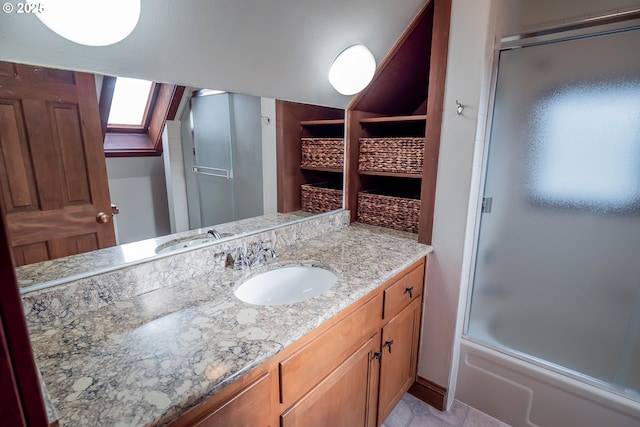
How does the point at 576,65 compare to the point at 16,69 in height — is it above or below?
above

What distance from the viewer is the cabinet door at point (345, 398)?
955 millimetres

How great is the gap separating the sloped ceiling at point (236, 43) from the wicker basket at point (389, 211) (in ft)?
2.16

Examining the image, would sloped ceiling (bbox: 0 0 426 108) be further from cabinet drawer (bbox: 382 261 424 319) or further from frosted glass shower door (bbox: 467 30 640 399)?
cabinet drawer (bbox: 382 261 424 319)

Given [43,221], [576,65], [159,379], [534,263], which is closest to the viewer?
[159,379]

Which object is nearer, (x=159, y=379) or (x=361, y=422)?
(x=159, y=379)

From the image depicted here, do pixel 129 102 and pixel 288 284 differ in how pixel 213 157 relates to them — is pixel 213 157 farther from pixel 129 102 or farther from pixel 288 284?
pixel 288 284

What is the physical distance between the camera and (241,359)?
73cm

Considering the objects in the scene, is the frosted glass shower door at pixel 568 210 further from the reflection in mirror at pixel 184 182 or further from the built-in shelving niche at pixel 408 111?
the reflection in mirror at pixel 184 182

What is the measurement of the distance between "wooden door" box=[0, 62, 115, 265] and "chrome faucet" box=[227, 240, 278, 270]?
1.39 ft

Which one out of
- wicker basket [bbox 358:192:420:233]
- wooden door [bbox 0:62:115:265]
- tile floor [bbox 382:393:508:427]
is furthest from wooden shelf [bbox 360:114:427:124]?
tile floor [bbox 382:393:508:427]

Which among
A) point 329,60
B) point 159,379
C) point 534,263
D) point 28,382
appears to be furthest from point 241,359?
point 534,263

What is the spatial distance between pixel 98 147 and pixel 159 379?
69cm

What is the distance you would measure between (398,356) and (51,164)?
4.83ft

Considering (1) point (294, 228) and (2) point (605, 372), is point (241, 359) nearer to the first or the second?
(1) point (294, 228)
